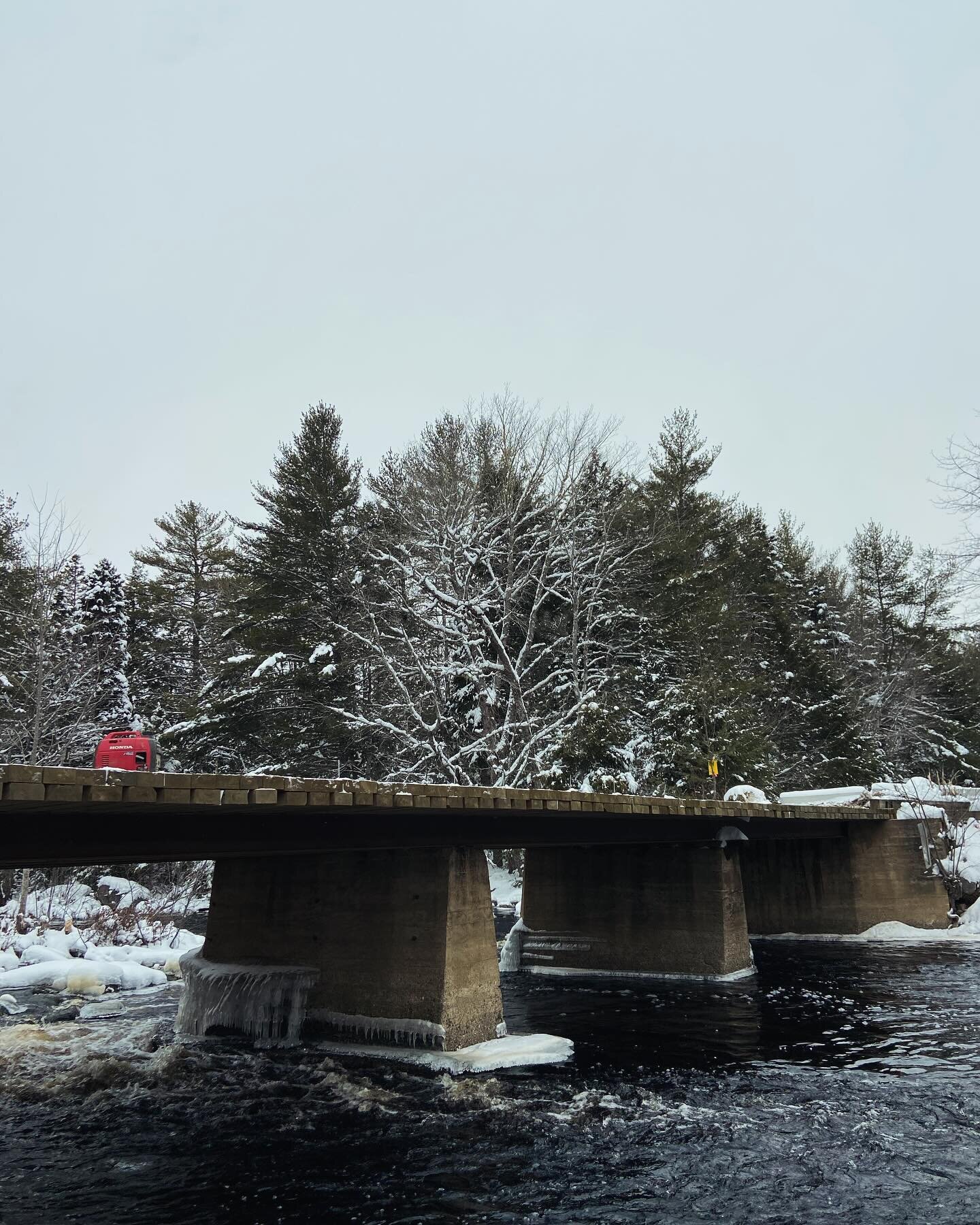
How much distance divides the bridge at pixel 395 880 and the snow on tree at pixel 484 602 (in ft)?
23.6

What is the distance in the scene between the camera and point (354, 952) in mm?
13016

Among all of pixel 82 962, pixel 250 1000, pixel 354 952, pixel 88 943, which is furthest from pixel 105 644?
pixel 354 952

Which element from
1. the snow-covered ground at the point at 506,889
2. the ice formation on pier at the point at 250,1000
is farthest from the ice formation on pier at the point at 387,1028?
the snow-covered ground at the point at 506,889

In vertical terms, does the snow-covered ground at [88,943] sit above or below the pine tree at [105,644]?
below

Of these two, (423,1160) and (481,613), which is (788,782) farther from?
(423,1160)

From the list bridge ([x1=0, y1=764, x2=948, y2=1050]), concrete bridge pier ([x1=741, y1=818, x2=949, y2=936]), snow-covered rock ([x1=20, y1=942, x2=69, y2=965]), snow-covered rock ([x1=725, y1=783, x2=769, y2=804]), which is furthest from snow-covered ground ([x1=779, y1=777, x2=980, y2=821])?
snow-covered rock ([x1=20, y1=942, x2=69, y2=965])

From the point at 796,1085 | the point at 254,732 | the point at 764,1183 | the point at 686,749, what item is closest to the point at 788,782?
the point at 686,749

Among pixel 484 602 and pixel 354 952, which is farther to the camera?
pixel 484 602

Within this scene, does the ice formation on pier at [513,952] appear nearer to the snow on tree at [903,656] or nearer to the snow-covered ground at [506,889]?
the snow-covered ground at [506,889]

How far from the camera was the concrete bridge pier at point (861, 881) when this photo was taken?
2502cm

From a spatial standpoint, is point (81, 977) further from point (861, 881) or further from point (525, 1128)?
point (861, 881)

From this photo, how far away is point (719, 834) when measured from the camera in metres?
19.6

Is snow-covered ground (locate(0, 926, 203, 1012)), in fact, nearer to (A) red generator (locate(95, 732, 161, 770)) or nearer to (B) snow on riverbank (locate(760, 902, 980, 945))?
(A) red generator (locate(95, 732, 161, 770))

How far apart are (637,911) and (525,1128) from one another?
11498 mm
